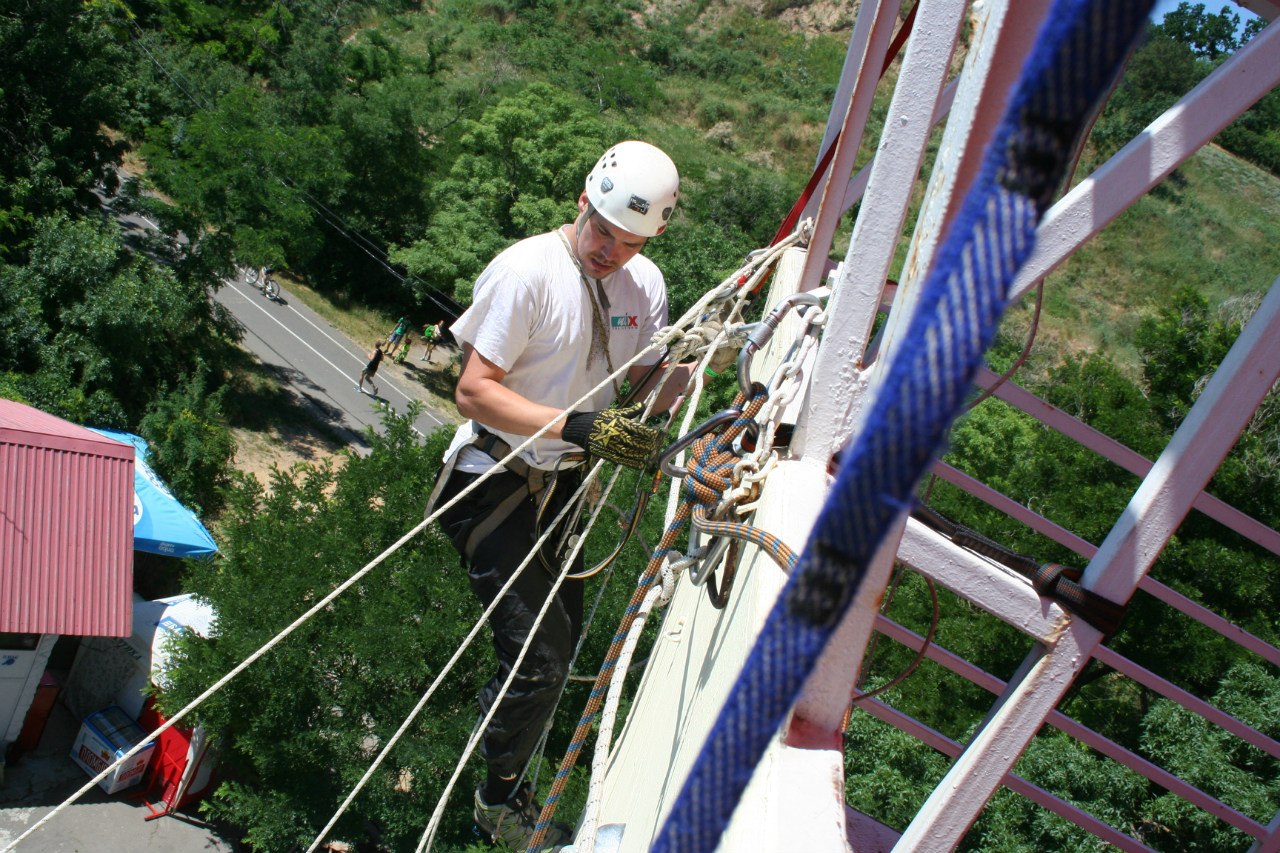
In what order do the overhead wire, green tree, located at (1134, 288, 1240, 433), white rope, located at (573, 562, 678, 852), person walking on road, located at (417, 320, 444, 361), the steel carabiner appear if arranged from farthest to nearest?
person walking on road, located at (417, 320, 444, 361)
the overhead wire
green tree, located at (1134, 288, 1240, 433)
the steel carabiner
white rope, located at (573, 562, 678, 852)

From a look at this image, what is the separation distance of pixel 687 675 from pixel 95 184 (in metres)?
26.7

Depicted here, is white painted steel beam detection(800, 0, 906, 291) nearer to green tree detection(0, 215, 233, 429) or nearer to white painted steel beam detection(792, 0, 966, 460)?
white painted steel beam detection(792, 0, 966, 460)

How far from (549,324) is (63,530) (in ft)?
34.6

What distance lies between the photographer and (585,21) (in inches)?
2061

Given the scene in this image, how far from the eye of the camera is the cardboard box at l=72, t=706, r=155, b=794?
1178 centimetres

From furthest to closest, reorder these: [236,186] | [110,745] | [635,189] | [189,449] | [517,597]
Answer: [236,186]
[189,449]
[110,745]
[517,597]
[635,189]

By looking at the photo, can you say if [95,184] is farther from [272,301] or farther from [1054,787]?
[1054,787]

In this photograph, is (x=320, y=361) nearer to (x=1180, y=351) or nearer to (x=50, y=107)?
(x=50, y=107)

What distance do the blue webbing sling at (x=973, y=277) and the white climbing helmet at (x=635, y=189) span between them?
2557mm

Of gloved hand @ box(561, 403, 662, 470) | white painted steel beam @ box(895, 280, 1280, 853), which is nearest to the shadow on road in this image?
gloved hand @ box(561, 403, 662, 470)

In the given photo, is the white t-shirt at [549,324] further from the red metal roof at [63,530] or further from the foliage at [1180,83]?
the foliage at [1180,83]

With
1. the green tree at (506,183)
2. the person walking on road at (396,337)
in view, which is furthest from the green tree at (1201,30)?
the person walking on road at (396,337)

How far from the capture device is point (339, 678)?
10.1m

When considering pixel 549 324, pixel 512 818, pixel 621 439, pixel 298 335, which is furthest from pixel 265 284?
pixel 621 439
